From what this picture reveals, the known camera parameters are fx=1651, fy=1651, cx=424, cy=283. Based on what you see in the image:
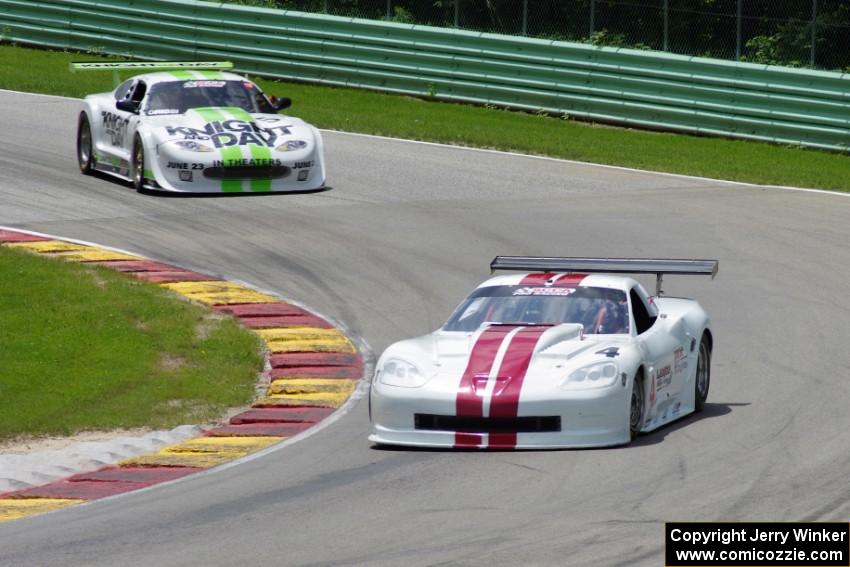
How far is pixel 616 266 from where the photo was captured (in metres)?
12.8

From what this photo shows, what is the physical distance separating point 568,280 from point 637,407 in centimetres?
158

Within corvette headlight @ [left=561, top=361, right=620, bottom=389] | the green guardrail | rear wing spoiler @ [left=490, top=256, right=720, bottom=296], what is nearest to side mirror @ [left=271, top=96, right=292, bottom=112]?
the green guardrail

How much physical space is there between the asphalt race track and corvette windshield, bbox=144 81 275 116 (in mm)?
1234

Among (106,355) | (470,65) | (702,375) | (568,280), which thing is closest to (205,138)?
(106,355)

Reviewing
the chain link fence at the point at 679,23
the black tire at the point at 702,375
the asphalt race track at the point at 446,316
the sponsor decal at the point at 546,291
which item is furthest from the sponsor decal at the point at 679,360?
the chain link fence at the point at 679,23

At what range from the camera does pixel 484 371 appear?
11375 mm

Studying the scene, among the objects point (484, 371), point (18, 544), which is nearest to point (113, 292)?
point (484, 371)

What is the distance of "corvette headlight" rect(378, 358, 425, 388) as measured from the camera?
11.5 m

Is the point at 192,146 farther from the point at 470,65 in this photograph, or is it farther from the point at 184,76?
the point at 470,65

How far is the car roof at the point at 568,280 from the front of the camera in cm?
1260

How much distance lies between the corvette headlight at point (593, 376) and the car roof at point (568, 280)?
4.30 feet

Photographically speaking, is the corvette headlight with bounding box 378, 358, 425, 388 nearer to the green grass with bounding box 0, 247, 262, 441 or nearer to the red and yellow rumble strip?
the red and yellow rumble strip

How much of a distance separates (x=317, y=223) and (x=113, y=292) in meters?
4.08

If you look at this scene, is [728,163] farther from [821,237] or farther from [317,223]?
[317,223]
